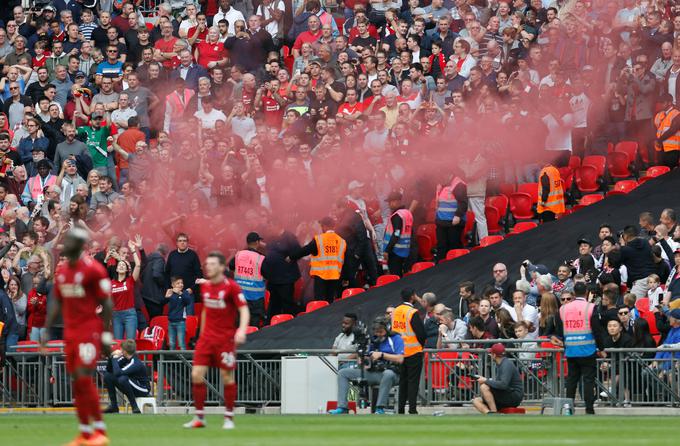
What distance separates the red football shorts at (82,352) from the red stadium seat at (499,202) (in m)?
16.0

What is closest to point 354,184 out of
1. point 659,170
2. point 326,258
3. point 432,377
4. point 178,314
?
point 326,258

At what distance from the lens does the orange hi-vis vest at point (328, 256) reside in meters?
26.9

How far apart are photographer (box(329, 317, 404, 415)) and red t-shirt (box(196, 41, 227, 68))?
11813mm

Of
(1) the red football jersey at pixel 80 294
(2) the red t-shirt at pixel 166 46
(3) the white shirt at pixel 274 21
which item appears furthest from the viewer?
(3) the white shirt at pixel 274 21

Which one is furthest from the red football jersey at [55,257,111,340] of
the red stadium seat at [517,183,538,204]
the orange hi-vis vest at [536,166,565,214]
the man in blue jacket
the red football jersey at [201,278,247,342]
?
the red stadium seat at [517,183,538,204]

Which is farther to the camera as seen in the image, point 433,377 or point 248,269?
point 248,269

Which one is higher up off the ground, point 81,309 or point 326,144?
point 326,144

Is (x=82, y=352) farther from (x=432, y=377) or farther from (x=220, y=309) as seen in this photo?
(x=432, y=377)

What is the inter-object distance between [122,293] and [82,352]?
13.0 m

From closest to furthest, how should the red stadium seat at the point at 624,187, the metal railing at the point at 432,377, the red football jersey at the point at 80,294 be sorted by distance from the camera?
the red football jersey at the point at 80,294
the metal railing at the point at 432,377
the red stadium seat at the point at 624,187

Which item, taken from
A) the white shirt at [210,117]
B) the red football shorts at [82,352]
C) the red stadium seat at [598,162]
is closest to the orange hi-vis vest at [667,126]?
the red stadium seat at [598,162]

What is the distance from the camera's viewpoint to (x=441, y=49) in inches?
1186

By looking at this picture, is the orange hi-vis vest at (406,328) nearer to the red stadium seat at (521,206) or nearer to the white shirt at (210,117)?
the red stadium seat at (521,206)

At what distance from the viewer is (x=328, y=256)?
27.0 metres
